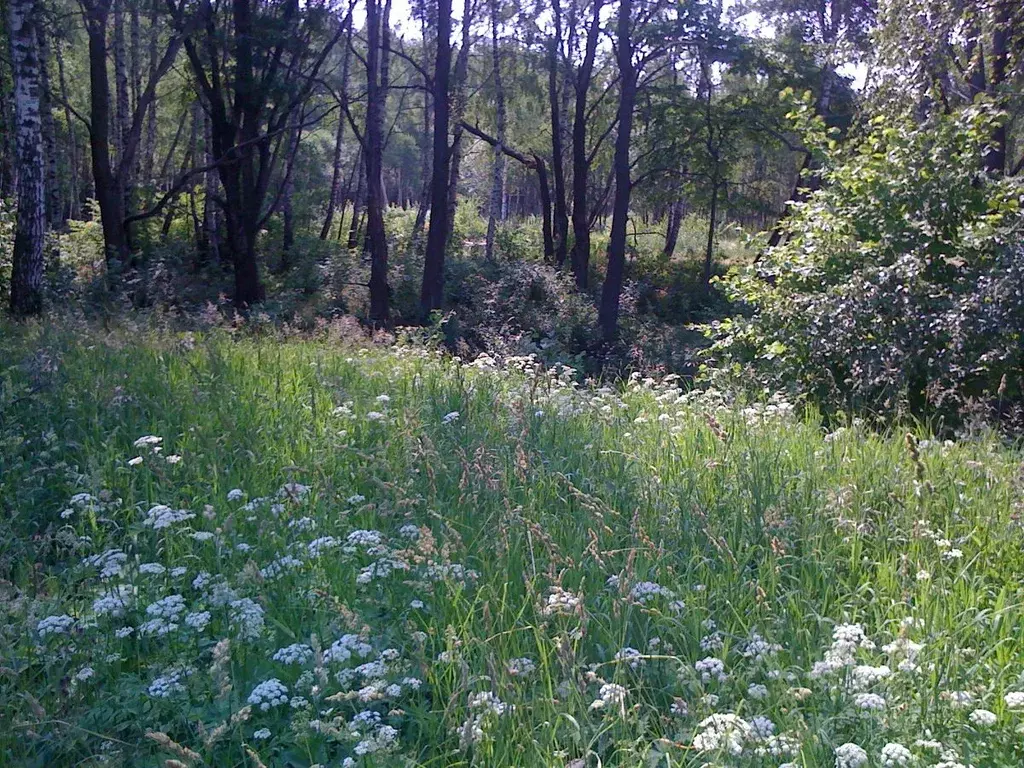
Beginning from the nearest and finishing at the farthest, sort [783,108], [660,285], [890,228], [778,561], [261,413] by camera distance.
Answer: [778,561] → [261,413] → [890,228] → [783,108] → [660,285]

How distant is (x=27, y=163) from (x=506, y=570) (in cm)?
1097

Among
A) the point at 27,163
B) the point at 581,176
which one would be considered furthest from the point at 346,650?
the point at 581,176

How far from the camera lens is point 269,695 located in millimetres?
2760

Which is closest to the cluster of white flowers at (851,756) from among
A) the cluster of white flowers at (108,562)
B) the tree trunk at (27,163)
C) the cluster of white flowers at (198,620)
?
the cluster of white flowers at (198,620)

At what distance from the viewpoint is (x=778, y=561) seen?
12.5 ft

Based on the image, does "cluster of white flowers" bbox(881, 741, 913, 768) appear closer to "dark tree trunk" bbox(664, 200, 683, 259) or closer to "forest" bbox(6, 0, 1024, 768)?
"forest" bbox(6, 0, 1024, 768)

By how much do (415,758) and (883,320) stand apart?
6472 millimetres

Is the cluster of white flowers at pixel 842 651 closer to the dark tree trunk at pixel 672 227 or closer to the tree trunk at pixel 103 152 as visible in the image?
the tree trunk at pixel 103 152

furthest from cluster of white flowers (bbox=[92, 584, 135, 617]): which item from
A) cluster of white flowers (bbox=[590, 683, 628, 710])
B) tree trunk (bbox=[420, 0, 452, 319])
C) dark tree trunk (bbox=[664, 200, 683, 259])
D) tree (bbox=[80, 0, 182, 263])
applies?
dark tree trunk (bbox=[664, 200, 683, 259])

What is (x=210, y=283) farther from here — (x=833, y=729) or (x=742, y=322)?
(x=833, y=729)

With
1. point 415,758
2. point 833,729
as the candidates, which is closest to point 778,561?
point 833,729

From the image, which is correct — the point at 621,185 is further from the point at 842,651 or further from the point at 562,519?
the point at 842,651

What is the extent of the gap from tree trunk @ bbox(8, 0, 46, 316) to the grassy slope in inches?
268

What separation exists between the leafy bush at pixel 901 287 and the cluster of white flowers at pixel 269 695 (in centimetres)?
498
